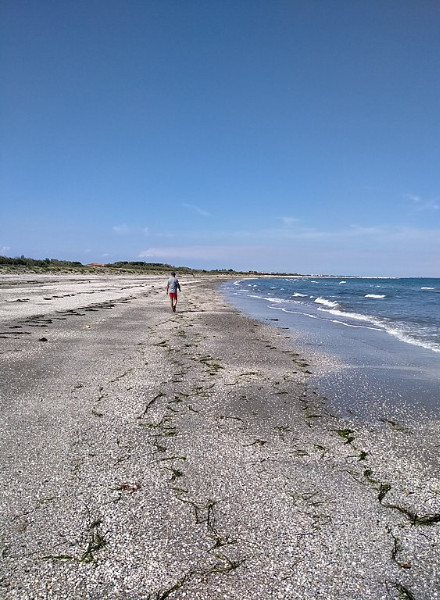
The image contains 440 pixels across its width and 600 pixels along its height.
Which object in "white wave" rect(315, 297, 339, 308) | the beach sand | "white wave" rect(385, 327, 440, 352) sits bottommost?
"white wave" rect(315, 297, 339, 308)

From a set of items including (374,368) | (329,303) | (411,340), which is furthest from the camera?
(329,303)

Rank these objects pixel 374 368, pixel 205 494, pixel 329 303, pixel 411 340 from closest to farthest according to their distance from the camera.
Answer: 1. pixel 205 494
2. pixel 374 368
3. pixel 411 340
4. pixel 329 303

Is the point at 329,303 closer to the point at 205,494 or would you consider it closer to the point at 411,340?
the point at 411,340

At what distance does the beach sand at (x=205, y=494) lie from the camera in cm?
282

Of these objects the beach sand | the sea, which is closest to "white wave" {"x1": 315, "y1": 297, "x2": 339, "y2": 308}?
the sea

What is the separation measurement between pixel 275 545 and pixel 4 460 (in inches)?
128

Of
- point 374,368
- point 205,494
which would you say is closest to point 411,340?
point 374,368

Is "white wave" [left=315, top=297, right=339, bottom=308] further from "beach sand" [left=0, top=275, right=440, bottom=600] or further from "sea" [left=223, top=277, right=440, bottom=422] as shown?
"beach sand" [left=0, top=275, right=440, bottom=600]

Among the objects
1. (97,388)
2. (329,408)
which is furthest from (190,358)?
(329,408)

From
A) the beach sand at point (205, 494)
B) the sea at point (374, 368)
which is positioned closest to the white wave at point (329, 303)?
the sea at point (374, 368)

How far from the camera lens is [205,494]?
153 inches

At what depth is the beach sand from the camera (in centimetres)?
282

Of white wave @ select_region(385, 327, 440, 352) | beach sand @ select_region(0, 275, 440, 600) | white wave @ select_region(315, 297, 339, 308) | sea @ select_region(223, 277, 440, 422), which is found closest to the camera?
beach sand @ select_region(0, 275, 440, 600)

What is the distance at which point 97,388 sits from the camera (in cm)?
725
